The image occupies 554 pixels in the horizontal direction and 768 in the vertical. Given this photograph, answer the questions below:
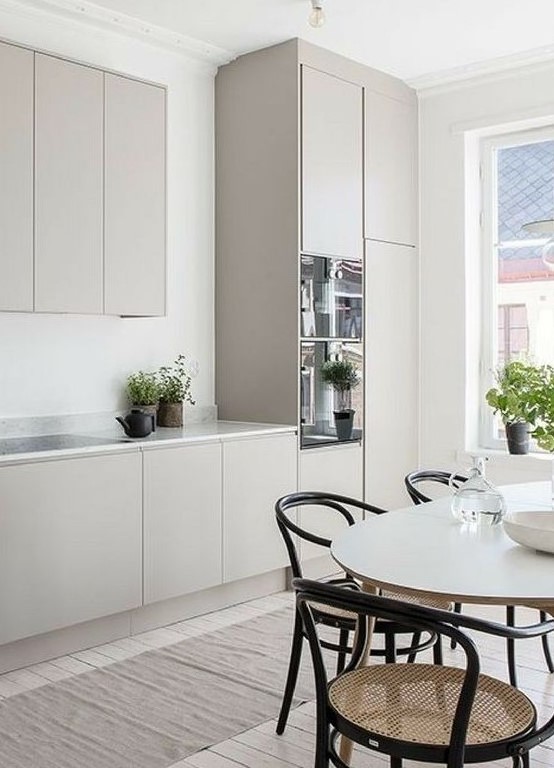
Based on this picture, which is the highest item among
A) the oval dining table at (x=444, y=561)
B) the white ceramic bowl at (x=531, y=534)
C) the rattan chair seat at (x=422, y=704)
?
the white ceramic bowl at (x=531, y=534)

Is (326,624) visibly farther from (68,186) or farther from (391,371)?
(391,371)

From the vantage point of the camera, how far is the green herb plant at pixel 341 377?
4.75 metres

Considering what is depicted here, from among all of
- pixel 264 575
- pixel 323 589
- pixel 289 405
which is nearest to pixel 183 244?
pixel 289 405

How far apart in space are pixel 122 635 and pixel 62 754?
110 cm

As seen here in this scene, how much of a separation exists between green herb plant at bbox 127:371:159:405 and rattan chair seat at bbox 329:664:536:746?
2.39 metres

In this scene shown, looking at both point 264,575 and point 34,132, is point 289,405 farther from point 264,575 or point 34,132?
point 34,132

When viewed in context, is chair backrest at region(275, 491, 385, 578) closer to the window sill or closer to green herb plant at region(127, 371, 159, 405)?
green herb plant at region(127, 371, 159, 405)

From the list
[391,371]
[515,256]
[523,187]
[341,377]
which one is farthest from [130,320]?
[523,187]

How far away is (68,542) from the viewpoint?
3471mm

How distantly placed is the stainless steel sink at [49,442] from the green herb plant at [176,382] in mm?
521

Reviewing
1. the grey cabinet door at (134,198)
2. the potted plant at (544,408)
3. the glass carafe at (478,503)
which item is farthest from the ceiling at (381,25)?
the glass carafe at (478,503)

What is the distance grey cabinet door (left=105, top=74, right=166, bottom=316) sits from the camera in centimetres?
400

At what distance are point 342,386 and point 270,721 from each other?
→ 7.22 ft

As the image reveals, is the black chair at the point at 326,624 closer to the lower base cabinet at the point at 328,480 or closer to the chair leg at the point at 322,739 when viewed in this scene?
the chair leg at the point at 322,739
